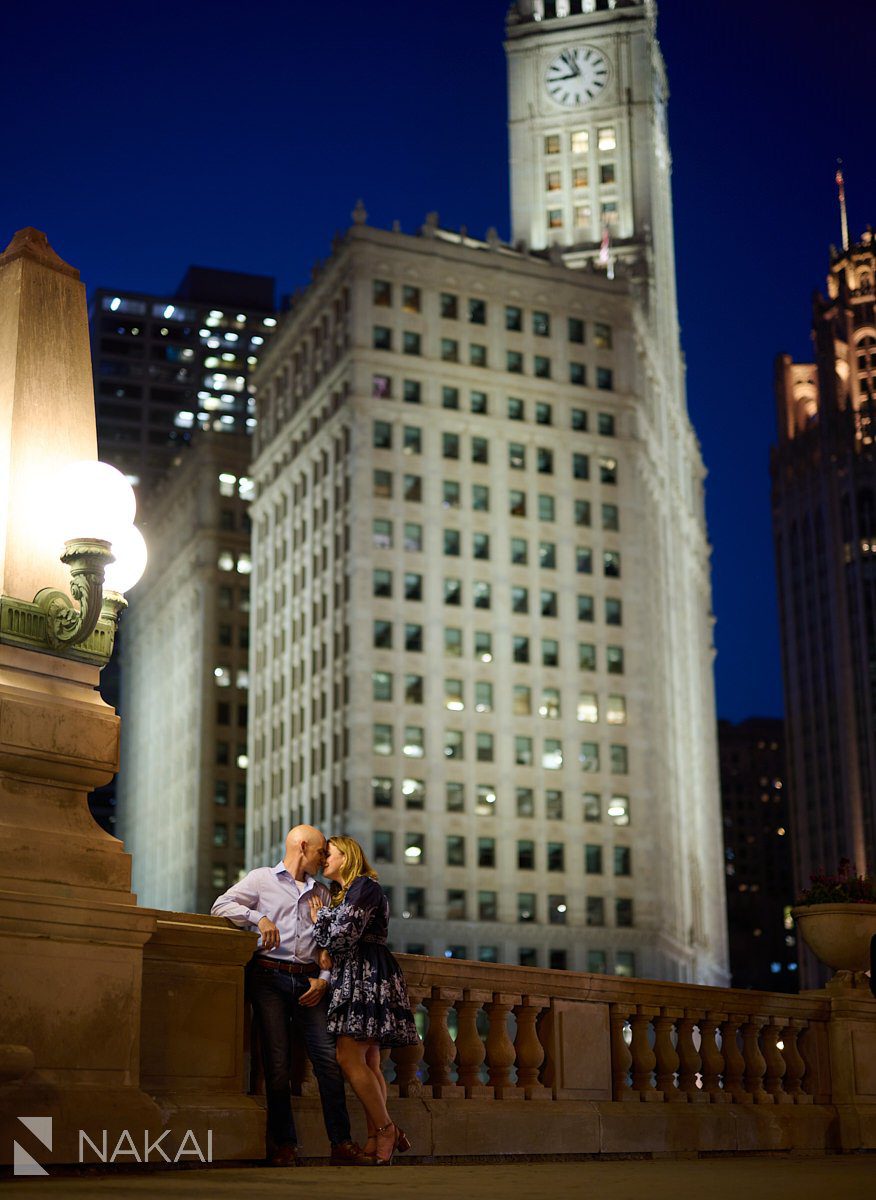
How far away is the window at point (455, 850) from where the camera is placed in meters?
92.0

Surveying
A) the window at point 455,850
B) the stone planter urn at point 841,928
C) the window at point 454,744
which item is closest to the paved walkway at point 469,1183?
the stone planter urn at point 841,928

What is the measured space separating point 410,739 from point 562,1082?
3054 inches

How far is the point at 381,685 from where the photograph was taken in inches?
3669

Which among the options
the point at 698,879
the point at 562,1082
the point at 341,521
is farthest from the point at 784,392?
the point at 562,1082

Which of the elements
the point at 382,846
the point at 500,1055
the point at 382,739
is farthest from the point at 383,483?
the point at 500,1055

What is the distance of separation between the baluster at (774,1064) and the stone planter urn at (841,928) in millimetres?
1048

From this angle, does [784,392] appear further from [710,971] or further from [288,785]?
[288,785]

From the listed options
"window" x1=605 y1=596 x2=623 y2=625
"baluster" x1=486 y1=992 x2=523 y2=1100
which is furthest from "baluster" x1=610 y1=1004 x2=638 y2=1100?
"window" x1=605 y1=596 x2=623 y2=625

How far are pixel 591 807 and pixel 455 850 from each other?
9.26m

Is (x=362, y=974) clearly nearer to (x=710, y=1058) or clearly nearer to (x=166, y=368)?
(x=710, y=1058)

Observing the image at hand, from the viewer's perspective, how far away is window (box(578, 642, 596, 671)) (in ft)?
325

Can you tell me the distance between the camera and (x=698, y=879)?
11250 centimetres

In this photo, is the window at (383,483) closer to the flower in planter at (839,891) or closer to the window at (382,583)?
the window at (382,583)

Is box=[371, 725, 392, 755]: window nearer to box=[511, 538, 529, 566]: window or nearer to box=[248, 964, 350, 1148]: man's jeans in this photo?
box=[511, 538, 529, 566]: window
